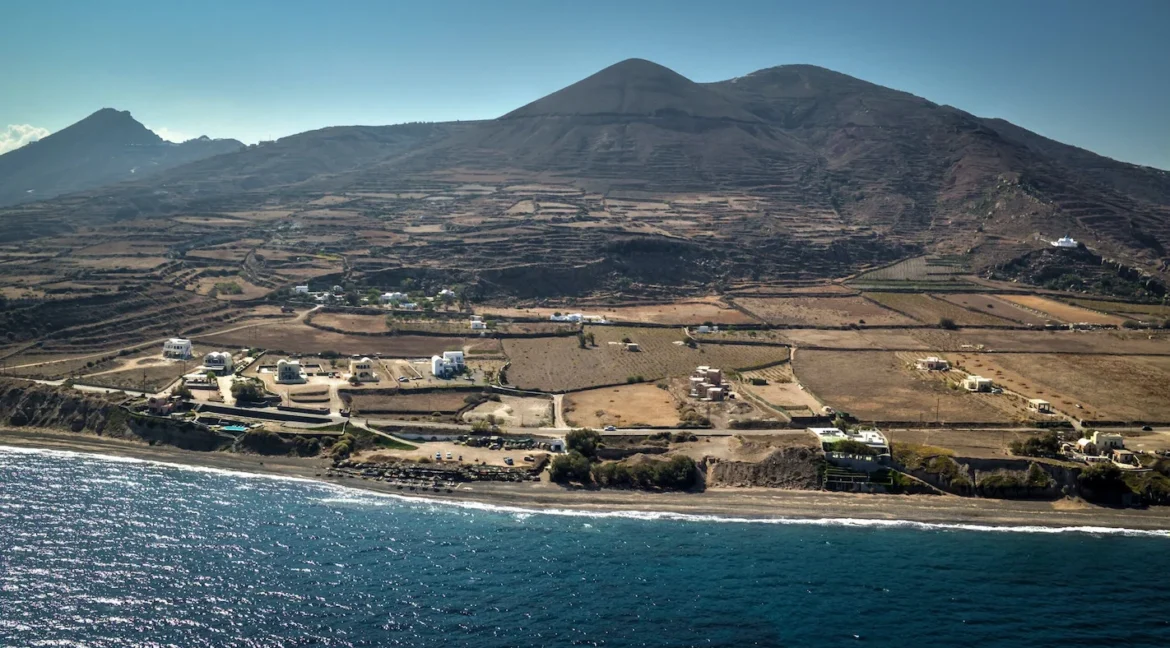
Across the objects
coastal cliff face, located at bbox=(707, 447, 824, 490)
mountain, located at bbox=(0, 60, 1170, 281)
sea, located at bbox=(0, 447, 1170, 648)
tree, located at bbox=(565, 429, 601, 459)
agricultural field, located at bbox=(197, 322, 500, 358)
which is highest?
mountain, located at bbox=(0, 60, 1170, 281)

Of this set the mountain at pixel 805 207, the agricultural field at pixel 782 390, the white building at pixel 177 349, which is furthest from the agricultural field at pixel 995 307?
the white building at pixel 177 349

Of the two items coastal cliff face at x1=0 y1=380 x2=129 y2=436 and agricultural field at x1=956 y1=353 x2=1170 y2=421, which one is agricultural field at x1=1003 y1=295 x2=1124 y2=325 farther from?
coastal cliff face at x1=0 y1=380 x2=129 y2=436

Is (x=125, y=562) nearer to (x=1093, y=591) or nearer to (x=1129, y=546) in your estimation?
(x=1093, y=591)

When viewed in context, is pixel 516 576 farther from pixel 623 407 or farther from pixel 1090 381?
pixel 1090 381

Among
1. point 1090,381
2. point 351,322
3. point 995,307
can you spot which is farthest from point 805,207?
point 351,322

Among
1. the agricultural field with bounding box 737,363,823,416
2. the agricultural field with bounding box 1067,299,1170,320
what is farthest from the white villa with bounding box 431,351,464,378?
the agricultural field with bounding box 1067,299,1170,320
